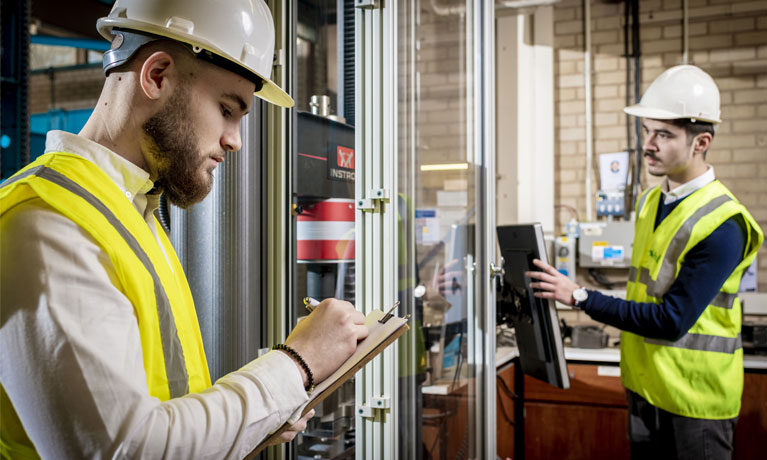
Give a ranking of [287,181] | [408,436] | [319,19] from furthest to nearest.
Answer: [319,19], [408,436], [287,181]

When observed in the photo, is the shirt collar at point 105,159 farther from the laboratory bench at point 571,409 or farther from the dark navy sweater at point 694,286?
the laboratory bench at point 571,409

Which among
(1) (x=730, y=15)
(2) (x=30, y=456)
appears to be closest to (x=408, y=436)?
(2) (x=30, y=456)

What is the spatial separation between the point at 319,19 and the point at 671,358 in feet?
5.61

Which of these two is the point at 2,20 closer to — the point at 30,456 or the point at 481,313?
the point at 481,313

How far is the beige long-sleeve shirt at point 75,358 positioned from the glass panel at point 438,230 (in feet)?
2.96

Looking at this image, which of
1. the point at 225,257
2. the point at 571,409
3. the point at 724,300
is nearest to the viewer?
the point at 225,257

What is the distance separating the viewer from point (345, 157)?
1.71 meters

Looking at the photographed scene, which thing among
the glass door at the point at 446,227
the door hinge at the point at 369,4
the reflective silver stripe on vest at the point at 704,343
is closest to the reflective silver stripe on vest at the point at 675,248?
the reflective silver stripe on vest at the point at 704,343

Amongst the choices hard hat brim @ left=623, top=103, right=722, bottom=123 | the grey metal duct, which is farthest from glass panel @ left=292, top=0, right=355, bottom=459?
hard hat brim @ left=623, top=103, right=722, bottom=123

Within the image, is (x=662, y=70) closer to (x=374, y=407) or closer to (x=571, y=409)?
(x=571, y=409)

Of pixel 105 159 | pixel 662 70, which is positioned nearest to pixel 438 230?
pixel 105 159

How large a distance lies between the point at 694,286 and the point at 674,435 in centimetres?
47

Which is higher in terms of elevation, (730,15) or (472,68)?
(730,15)

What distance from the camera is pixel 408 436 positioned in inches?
61.8
